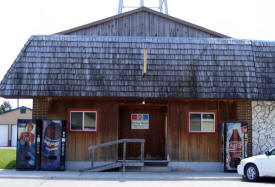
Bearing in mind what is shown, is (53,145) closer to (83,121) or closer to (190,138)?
(83,121)

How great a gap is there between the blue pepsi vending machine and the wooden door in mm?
3324

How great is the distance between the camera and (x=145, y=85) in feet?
54.4

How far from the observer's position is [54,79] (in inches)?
651

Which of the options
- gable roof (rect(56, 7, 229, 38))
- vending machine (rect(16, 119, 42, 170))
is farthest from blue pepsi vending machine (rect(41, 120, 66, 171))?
gable roof (rect(56, 7, 229, 38))

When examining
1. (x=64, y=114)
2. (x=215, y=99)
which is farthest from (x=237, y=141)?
(x=64, y=114)

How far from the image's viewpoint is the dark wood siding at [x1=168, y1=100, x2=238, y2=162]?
1717 cm

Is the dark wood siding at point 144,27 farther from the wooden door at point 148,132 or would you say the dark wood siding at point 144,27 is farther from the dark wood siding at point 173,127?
the dark wood siding at point 173,127

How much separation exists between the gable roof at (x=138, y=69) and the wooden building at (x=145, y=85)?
4 cm

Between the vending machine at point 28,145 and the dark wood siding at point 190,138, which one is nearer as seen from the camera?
the vending machine at point 28,145

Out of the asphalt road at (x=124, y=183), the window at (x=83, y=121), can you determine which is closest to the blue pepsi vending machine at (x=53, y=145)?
the window at (x=83, y=121)

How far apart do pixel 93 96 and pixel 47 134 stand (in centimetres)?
254

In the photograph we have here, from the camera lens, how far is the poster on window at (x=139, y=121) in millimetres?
18531

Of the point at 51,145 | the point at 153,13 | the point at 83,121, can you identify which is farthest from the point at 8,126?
the point at 51,145

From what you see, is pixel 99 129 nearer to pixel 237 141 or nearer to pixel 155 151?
pixel 155 151
